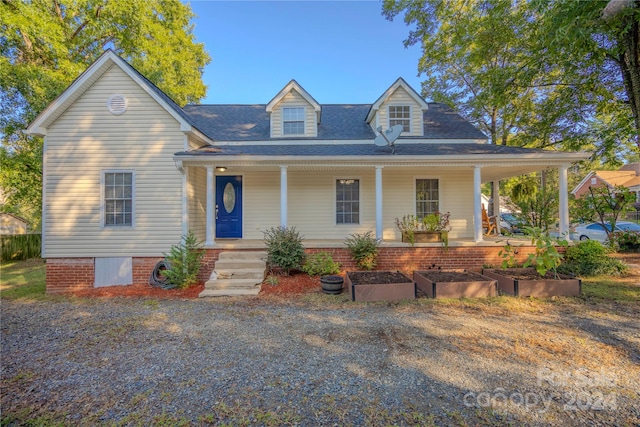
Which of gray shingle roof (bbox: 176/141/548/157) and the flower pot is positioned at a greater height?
gray shingle roof (bbox: 176/141/548/157)

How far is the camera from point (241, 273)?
23.5ft

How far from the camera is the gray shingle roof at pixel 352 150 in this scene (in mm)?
8031

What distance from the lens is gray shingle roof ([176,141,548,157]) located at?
26.3ft

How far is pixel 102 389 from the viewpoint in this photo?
114 inches

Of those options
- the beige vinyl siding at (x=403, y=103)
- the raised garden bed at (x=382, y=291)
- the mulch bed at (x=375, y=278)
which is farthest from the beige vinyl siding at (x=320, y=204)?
the raised garden bed at (x=382, y=291)

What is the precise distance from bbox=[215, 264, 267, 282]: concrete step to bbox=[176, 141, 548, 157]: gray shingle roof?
311 centimetres

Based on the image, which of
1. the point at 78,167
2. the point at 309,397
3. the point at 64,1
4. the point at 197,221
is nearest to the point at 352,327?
the point at 309,397

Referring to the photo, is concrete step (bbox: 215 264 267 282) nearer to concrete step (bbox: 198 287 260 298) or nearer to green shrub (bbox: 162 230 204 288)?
concrete step (bbox: 198 287 260 298)

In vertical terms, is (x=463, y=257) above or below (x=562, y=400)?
above

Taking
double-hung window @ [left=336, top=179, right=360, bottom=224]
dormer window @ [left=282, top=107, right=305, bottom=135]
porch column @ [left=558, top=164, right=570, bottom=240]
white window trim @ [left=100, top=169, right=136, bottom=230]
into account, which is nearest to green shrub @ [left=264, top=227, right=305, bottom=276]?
double-hung window @ [left=336, top=179, right=360, bottom=224]

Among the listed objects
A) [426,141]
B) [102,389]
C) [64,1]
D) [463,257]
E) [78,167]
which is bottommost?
[102,389]

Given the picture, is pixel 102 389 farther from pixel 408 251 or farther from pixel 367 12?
pixel 367 12

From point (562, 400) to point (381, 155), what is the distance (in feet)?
20.8

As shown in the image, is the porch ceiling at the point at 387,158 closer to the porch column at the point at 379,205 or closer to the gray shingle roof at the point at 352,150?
the gray shingle roof at the point at 352,150
